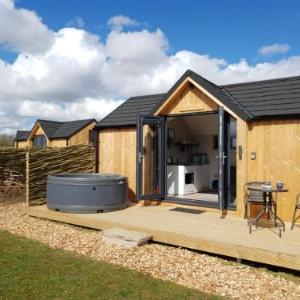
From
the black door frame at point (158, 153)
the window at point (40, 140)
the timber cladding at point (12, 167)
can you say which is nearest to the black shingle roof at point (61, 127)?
the window at point (40, 140)

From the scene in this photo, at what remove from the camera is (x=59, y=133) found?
94.6 feet

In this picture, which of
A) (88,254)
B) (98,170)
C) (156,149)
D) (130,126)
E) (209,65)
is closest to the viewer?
(88,254)

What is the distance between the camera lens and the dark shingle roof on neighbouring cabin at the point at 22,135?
3366 centimetres

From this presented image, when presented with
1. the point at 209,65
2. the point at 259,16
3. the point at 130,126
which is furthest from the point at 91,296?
the point at 209,65

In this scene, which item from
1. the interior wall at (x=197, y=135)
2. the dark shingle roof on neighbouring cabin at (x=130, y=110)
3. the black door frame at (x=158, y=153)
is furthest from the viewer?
the interior wall at (x=197, y=135)

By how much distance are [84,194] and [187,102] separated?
342 centimetres

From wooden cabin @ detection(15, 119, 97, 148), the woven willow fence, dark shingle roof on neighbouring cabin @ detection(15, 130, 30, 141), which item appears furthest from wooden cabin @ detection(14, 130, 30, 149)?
the woven willow fence

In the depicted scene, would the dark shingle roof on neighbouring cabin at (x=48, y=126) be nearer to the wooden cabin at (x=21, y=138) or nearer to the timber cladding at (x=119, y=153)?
the wooden cabin at (x=21, y=138)

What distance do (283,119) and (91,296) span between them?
5.15m

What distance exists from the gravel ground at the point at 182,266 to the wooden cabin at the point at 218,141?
84.7 inches

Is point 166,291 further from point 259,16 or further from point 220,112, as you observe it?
point 259,16

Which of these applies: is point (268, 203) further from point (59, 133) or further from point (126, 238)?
point (59, 133)

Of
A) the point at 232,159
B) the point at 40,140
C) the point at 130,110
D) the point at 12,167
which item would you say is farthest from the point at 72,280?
the point at 40,140

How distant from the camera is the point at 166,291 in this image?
12.8 feet
